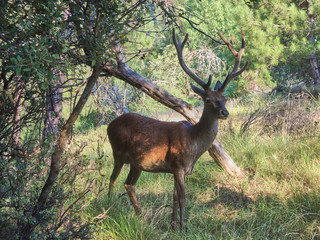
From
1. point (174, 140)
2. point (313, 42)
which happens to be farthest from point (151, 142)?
point (313, 42)

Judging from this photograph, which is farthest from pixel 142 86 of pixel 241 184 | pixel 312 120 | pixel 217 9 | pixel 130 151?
pixel 217 9

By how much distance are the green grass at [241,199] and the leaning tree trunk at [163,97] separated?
0.20 metres

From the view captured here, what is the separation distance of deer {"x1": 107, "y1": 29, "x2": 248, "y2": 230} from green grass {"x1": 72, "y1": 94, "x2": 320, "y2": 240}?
0.32 m

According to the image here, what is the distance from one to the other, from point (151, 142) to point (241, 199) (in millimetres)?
1888

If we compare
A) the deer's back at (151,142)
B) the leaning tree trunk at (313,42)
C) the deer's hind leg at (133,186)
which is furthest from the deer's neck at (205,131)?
the leaning tree trunk at (313,42)

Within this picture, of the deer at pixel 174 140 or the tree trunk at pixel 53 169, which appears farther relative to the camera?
the deer at pixel 174 140

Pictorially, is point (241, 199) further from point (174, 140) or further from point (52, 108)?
point (52, 108)

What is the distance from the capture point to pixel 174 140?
5113 millimetres

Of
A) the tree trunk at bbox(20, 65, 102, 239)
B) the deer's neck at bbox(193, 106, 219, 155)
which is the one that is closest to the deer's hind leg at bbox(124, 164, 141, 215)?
the deer's neck at bbox(193, 106, 219, 155)

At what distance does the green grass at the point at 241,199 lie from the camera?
15.5 feet

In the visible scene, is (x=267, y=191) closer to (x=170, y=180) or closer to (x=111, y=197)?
(x=170, y=180)

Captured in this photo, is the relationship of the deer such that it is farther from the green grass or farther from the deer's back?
the green grass

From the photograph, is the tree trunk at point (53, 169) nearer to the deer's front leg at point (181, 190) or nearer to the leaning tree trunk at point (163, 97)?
the deer's front leg at point (181, 190)

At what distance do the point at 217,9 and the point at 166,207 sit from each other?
79.6 feet
